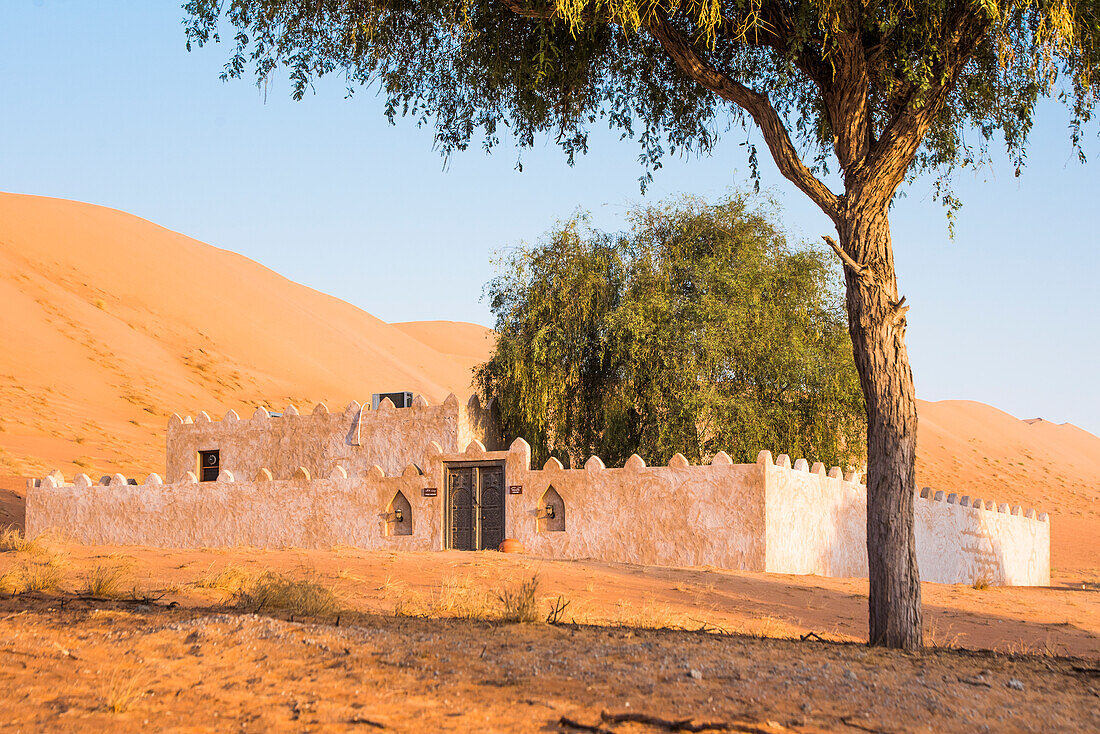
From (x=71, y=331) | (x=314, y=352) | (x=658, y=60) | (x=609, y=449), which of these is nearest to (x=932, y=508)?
(x=609, y=449)

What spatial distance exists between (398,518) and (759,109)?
13.7 m

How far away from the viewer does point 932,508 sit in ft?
82.6

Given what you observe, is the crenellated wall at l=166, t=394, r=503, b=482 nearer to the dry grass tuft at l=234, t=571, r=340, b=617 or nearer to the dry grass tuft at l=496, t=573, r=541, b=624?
the dry grass tuft at l=234, t=571, r=340, b=617

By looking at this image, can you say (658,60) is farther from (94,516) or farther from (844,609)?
(94,516)

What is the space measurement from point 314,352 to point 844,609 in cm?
6422

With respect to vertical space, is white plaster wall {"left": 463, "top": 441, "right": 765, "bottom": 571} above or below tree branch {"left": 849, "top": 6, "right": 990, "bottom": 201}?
below

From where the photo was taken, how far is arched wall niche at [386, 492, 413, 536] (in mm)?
21859

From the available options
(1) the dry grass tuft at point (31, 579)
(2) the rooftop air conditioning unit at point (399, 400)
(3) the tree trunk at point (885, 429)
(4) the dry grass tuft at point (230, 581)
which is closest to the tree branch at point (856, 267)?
(3) the tree trunk at point (885, 429)

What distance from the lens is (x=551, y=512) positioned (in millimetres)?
20516

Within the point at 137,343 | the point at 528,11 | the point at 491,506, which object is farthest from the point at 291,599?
the point at 137,343

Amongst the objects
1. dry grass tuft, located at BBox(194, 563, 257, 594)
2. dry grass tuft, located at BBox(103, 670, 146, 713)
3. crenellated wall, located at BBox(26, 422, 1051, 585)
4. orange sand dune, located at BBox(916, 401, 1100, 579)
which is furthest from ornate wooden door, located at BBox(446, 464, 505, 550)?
orange sand dune, located at BBox(916, 401, 1100, 579)

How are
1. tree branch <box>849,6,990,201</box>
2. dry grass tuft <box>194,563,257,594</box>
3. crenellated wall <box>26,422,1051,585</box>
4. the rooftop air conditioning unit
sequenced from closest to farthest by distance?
tree branch <box>849,6,990,201</box> → dry grass tuft <box>194,563,257,594</box> → crenellated wall <box>26,422,1051,585</box> → the rooftop air conditioning unit

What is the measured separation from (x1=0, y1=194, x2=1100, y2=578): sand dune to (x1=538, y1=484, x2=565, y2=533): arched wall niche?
1111 centimetres

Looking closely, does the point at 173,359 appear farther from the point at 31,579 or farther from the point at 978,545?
the point at 31,579
